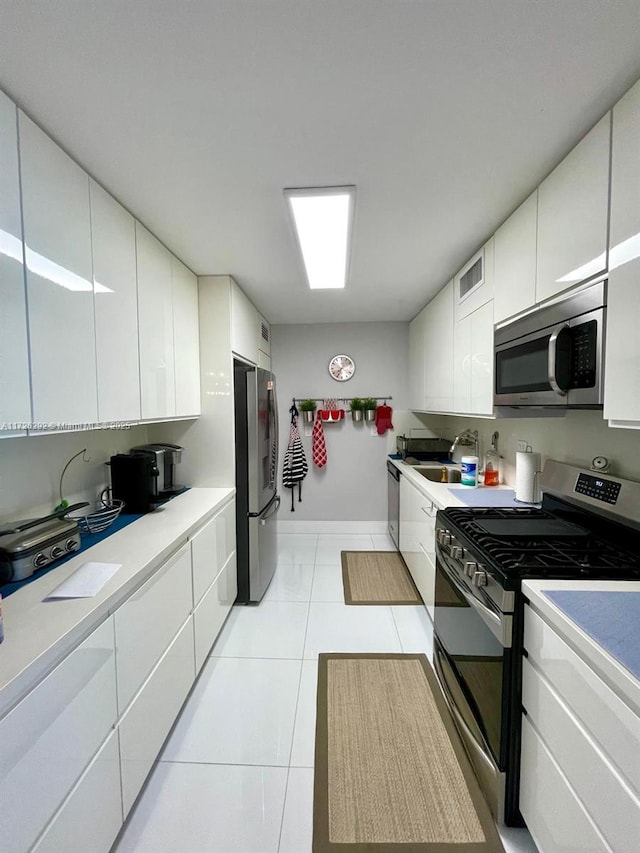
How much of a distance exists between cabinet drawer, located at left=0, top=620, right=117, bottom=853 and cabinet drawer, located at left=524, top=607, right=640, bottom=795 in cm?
133

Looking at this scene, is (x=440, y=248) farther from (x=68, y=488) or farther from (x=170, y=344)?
(x=68, y=488)

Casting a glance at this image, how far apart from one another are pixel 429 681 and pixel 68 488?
7.00 ft

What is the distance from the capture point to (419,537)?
251 cm

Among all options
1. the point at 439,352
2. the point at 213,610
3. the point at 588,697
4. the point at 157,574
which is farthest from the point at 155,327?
the point at 588,697

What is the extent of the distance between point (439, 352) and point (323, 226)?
1482 mm

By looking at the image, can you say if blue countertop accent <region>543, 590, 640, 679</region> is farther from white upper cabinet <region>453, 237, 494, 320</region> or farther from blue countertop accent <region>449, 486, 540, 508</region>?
white upper cabinet <region>453, 237, 494, 320</region>

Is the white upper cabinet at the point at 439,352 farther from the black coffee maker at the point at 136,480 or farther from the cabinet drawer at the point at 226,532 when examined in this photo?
the black coffee maker at the point at 136,480

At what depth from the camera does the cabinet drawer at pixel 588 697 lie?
744 mm

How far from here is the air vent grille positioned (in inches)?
81.5

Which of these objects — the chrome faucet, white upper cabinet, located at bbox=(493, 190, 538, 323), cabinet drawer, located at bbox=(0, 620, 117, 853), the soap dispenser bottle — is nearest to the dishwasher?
the chrome faucet

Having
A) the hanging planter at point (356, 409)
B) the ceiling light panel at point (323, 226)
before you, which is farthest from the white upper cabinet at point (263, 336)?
the hanging planter at point (356, 409)

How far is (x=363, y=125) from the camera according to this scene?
3.82 ft

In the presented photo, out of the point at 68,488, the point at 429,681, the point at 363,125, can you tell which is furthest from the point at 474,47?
the point at 429,681

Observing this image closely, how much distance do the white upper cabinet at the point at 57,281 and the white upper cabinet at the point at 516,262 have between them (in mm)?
1854
